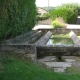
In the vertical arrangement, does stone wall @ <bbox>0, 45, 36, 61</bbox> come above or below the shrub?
above

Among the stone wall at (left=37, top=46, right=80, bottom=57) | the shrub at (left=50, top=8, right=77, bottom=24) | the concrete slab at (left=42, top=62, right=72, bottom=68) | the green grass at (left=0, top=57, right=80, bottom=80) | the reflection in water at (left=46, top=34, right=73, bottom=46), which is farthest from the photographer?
the shrub at (left=50, top=8, right=77, bottom=24)

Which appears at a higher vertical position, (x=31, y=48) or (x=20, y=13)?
(x=20, y=13)

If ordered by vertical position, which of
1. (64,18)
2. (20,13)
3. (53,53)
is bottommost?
(64,18)

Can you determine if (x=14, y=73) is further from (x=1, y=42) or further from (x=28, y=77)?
(x=1, y=42)

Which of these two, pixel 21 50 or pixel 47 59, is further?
pixel 47 59

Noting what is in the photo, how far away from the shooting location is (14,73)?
6395 mm

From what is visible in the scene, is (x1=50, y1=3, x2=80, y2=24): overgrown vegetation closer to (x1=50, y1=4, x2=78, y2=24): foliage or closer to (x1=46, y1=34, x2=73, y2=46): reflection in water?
(x1=50, y1=4, x2=78, y2=24): foliage

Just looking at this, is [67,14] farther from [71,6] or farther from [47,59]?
[47,59]

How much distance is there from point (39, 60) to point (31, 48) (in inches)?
41.5

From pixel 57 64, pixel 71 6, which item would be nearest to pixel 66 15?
pixel 71 6

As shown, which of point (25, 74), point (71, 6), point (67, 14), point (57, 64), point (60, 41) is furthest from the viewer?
point (71, 6)

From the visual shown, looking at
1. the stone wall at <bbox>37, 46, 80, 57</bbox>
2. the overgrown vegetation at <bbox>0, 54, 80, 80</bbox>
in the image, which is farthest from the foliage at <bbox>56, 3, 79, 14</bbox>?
the overgrown vegetation at <bbox>0, 54, 80, 80</bbox>

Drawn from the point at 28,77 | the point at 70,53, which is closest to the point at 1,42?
the point at 70,53

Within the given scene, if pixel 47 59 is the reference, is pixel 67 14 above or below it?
below
